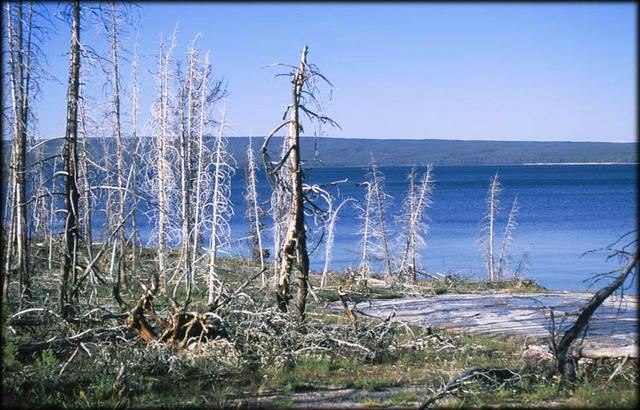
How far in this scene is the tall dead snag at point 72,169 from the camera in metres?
11.9

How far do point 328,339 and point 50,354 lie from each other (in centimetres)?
443

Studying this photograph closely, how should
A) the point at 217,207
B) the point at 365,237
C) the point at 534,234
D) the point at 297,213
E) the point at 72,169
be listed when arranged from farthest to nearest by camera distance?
the point at 534,234 < the point at 365,237 < the point at 217,207 < the point at 297,213 < the point at 72,169

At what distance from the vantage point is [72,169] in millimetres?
12172

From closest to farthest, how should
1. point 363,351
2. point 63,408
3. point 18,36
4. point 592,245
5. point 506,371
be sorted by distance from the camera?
point 63,408, point 506,371, point 363,351, point 18,36, point 592,245

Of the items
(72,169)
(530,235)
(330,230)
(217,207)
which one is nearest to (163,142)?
(217,207)

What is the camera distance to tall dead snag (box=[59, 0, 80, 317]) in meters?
11.9

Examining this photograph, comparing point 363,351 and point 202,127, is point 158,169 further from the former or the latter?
point 363,351

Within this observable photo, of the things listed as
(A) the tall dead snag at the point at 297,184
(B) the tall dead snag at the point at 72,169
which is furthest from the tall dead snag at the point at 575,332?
(B) the tall dead snag at the point at 72,169

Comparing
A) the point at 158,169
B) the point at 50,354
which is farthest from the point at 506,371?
the point at 158,169

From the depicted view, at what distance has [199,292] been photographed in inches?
817

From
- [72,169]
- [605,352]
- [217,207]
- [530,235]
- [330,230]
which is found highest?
[72,169]

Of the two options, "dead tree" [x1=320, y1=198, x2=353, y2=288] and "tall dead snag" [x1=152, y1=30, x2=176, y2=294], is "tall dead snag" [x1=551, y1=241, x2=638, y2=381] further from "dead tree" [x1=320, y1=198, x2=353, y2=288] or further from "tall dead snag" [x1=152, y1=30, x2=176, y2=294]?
"tall dead snag" [x1=152, y1=30, x2=176, y2=294]

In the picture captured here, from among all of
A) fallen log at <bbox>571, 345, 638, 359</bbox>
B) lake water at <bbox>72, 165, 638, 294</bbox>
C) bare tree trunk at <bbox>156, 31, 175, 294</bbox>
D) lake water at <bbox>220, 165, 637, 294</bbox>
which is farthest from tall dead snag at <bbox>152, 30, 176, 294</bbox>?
fallen log at <bbox>571, 345, 638, 359</bbox>

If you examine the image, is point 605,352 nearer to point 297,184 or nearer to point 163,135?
point 297,184
